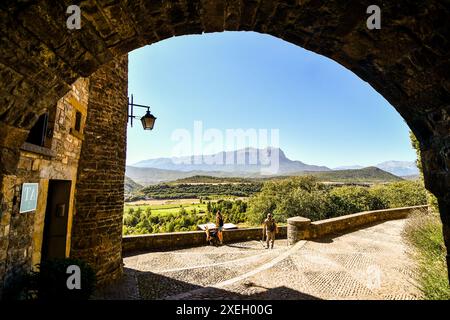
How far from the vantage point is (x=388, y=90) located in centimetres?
212

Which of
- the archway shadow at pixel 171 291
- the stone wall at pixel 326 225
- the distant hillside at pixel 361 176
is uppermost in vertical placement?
the distant hillside at pixel 361 176

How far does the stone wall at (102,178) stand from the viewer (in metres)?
5.89

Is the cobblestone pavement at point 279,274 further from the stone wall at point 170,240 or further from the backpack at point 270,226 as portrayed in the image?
the backpack at point 270,226

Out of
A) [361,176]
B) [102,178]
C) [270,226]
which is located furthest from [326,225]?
[361,176]

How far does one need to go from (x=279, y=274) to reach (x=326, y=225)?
19.6 ft

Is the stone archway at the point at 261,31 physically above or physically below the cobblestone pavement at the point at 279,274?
above

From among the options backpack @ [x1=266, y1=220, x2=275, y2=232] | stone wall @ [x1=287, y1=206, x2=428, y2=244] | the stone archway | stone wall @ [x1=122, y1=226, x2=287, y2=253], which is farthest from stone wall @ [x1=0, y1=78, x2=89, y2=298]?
stone wall @ [x1=287, y1=206, x2=428, y2=244]

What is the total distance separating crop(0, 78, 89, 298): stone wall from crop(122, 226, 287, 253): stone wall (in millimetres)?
4259

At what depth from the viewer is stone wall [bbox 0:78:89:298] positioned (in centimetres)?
295

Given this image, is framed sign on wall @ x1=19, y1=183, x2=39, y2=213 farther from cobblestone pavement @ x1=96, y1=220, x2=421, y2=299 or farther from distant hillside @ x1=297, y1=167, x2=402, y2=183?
distant hillside @ x1=297, y1=167, x2=402, y2=183

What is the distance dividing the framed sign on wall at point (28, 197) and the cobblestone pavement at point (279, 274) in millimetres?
3237

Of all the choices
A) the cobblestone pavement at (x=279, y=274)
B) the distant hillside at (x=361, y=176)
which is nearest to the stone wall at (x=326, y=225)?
the cobblestone pavement at (x=279, y=274)
